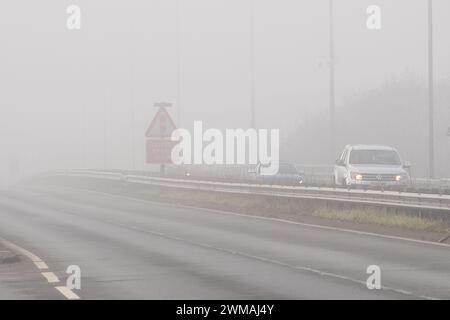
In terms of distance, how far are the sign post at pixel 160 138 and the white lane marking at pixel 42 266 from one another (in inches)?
704

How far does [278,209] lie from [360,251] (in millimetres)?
13205

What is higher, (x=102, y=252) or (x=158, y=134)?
(x=158, y=134)

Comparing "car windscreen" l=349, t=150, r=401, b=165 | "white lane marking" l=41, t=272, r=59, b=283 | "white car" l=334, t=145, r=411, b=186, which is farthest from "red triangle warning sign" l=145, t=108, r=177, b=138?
"white lane marking" l=41, t=272, r=59, b=283

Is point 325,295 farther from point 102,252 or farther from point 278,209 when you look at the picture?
point 278,209

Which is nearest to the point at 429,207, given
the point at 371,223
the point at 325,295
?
the point at 371,223

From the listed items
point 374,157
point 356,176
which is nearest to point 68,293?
point 356,176

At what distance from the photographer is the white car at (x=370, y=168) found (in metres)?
35.2

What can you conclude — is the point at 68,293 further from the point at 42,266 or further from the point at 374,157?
the point at 374,157

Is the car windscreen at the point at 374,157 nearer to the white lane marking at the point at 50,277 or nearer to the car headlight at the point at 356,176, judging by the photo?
the car headlight at the point at 356,176

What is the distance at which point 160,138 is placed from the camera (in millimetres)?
42531

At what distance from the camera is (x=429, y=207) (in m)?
25.3

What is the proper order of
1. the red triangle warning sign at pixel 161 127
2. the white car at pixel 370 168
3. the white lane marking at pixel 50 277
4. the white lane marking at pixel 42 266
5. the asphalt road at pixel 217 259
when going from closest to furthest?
the white lane marking at pixel 42 266, the asphalt road at pixel 217 259, the white lane marking at pixel 50 277, the white car at pixel 370 168, the red triangle warning sign at pixel 161 127

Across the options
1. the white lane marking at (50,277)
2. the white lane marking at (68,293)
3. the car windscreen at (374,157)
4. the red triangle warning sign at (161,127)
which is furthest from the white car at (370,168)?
the white lane marking at (68,293)

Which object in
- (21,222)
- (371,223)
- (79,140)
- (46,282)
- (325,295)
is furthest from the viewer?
(79,140)
